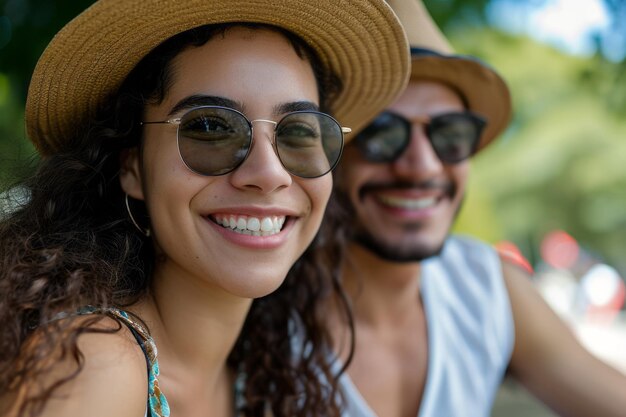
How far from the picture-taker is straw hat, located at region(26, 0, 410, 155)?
74.9 inches

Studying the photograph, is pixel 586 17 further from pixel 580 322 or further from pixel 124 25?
pixel 580 322

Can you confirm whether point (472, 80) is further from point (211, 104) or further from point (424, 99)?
point (211, 104)

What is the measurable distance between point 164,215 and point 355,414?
1275 mm

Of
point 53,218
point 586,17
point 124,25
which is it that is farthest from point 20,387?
point 586,17

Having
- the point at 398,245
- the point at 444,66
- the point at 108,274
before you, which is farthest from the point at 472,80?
the point at 108,274

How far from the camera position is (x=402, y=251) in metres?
3.05

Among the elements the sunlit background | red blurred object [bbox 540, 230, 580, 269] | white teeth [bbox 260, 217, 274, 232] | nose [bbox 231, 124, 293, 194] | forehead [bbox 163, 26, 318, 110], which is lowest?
red blurred object [bbox 540, 230, 580, 269]

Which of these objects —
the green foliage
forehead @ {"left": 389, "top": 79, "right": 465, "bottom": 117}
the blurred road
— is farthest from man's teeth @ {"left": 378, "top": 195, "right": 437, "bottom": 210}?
the green foliage

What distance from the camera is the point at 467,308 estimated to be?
3262 mm

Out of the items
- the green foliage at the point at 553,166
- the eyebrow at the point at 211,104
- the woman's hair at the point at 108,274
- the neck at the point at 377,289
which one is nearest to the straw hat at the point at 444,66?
the woman's hair at the point at 108,274

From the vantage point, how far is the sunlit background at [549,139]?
9.90 feet

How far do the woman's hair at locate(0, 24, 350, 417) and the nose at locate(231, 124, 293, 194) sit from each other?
305 mm

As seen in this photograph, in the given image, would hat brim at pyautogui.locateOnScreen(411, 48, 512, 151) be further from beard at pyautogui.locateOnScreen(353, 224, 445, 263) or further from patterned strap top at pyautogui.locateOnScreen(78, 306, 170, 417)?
patterned strap top at pyautogui.locateOnScreen(78, 306, 170, 417)

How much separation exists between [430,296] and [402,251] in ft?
1.07
